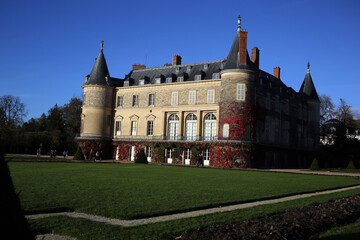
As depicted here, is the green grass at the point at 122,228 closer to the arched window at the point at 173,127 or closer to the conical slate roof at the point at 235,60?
the conical slate roof at the point at 235,60

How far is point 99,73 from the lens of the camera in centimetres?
4303

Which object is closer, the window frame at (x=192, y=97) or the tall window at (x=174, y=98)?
the window frame at (x=192, y=97)

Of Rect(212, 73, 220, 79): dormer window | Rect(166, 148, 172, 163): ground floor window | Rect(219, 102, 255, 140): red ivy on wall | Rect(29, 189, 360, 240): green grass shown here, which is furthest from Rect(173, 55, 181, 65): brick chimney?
Rect(29, 189, 360, 240): green grass

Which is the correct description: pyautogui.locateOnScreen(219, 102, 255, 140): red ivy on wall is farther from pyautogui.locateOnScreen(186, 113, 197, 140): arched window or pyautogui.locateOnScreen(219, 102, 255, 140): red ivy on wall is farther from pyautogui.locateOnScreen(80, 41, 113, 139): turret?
pyautogui.locateOnScreen(80, 41, 113, 139): turret

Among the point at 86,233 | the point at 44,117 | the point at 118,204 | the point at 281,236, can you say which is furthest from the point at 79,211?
the point at 44,117

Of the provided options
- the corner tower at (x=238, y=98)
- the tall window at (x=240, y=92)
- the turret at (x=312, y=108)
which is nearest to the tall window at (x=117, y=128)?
the corner tower at (x=238, y=98)

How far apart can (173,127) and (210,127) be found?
15.4 ft

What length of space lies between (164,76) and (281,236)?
1417 inches

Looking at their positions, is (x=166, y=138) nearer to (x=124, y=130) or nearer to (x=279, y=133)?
(x=124, y=130)

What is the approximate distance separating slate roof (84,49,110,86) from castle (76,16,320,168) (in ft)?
0.40

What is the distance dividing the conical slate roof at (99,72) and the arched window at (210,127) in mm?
14268

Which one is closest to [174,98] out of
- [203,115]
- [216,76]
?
[203,115]

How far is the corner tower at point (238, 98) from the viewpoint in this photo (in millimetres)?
33562

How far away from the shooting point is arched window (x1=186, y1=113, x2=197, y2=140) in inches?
1478
